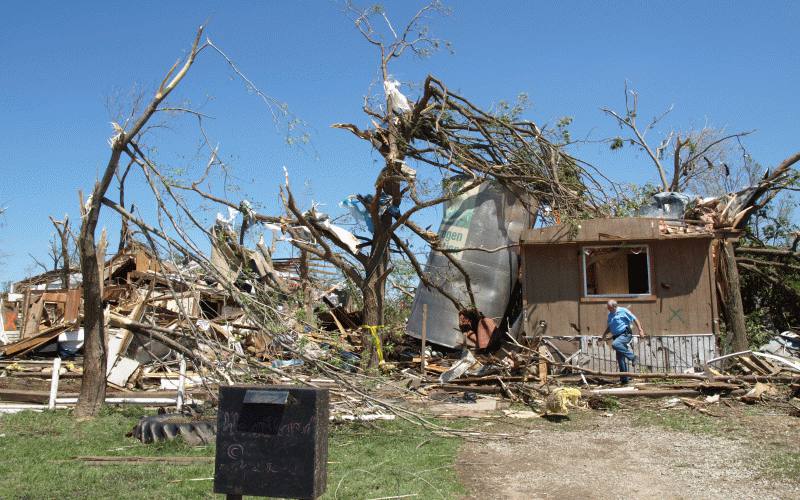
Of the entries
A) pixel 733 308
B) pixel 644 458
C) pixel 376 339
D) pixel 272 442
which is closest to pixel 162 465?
pixel 272 442

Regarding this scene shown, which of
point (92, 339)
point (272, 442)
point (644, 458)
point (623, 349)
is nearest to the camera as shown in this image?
point (272, 442)

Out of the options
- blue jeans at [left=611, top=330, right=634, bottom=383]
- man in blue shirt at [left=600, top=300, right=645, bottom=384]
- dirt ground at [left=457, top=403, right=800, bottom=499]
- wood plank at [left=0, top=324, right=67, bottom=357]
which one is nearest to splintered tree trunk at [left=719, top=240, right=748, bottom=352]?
man in blue shirt at [left=600, top=300, right=645, bottom=384]

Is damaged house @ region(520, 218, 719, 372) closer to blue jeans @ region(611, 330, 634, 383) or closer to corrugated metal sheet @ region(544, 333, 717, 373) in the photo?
corrugated metal sheet @ region(544, 333, 717, 373)

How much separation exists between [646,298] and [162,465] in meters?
9.83

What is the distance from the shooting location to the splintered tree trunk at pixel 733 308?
1316cm

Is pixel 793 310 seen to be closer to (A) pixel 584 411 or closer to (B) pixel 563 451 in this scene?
(A) pixel 584 411

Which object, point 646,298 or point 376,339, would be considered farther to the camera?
point 376,339

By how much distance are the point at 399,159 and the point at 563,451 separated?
292 inches

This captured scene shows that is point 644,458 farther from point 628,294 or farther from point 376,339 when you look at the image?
point 376,339

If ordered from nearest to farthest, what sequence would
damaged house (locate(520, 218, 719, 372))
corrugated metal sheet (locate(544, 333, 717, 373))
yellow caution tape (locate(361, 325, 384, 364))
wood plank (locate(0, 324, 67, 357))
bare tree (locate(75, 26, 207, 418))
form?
bare tree (locate(75, 26, 207, 418)) < corrugated metal sheet (locate(544, 333, 717, 373)) < damaged house (locate(520, 218, 719, 372)) < yellow caution tape (locate(361, 325, 384, 364)) < wood plank (locate(0, 324, 67, 357))

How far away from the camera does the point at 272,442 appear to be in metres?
3.72

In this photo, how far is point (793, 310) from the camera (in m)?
15.9

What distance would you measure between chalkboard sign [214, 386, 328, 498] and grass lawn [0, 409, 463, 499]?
81.8 inches

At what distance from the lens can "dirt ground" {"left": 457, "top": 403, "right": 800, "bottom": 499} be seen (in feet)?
19.7
